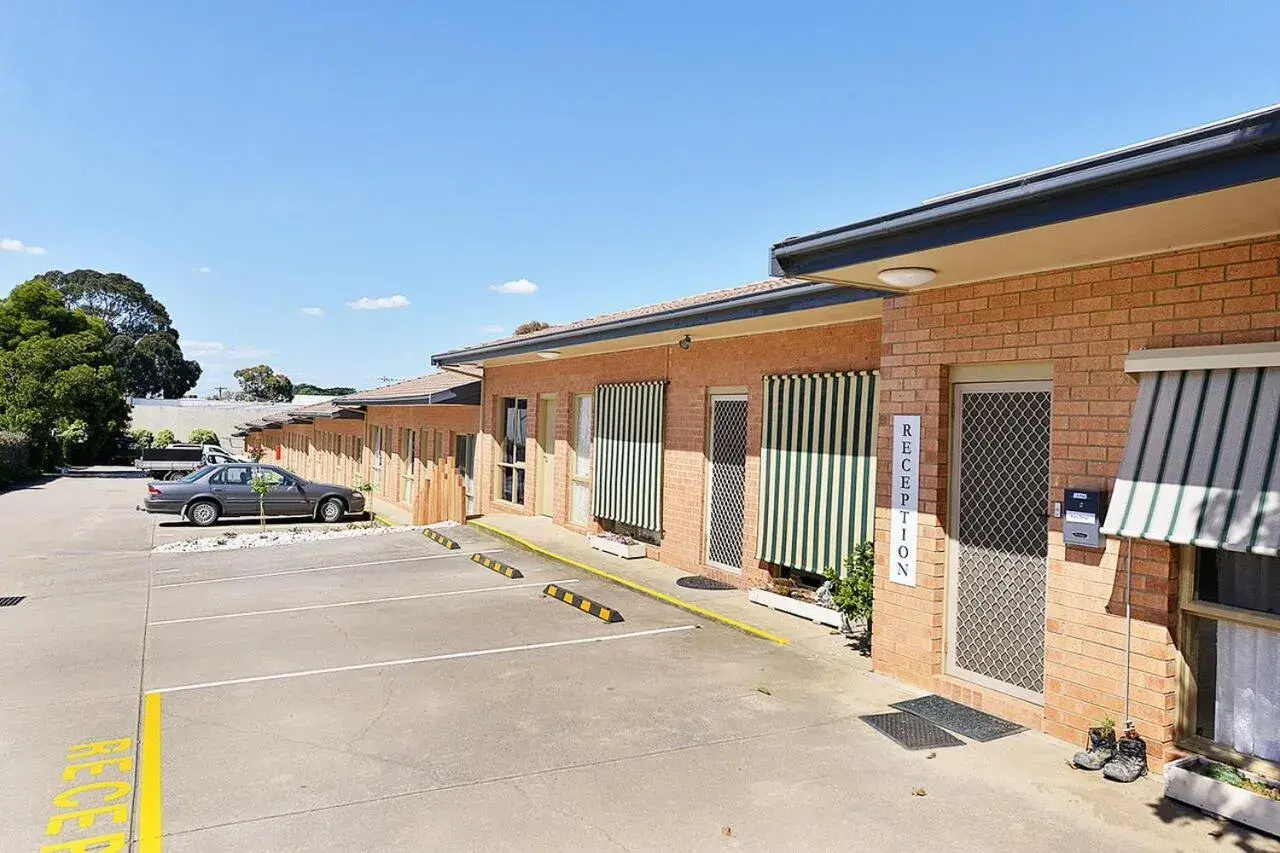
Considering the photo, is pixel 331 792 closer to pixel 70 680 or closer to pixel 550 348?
pixel 70 680

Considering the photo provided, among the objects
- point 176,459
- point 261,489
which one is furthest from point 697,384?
point 176,459

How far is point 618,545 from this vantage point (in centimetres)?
1236

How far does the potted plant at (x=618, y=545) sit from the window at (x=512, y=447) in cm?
404

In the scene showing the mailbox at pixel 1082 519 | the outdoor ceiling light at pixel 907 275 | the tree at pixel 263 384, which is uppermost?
the tree at pixel 263 384

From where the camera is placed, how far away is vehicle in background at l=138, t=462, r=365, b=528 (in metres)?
19.6

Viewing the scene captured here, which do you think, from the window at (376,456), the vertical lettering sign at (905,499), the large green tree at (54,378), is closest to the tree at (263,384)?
the large green tree at (54,378)

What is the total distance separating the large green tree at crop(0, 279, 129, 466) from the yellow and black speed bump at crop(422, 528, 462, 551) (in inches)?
1256

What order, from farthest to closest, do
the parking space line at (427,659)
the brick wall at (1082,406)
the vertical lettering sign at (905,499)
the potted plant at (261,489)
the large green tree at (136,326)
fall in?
the large green tree at (136,326), the potted plant at (261,489), the parking space line at (427,659), the vertical lettering sign at (905,499), the brick wall at (1082,406)

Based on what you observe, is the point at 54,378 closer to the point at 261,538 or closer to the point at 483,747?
the point at 261,538

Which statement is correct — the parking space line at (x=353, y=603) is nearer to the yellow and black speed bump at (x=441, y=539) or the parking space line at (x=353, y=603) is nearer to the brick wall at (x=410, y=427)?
the yellow and black speed bump at (x=441, y=539)

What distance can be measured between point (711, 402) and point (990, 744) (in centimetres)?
629

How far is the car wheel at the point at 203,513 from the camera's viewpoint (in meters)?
19.7

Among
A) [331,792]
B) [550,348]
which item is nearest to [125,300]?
[550,348]

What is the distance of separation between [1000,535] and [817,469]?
2956 millimetres
